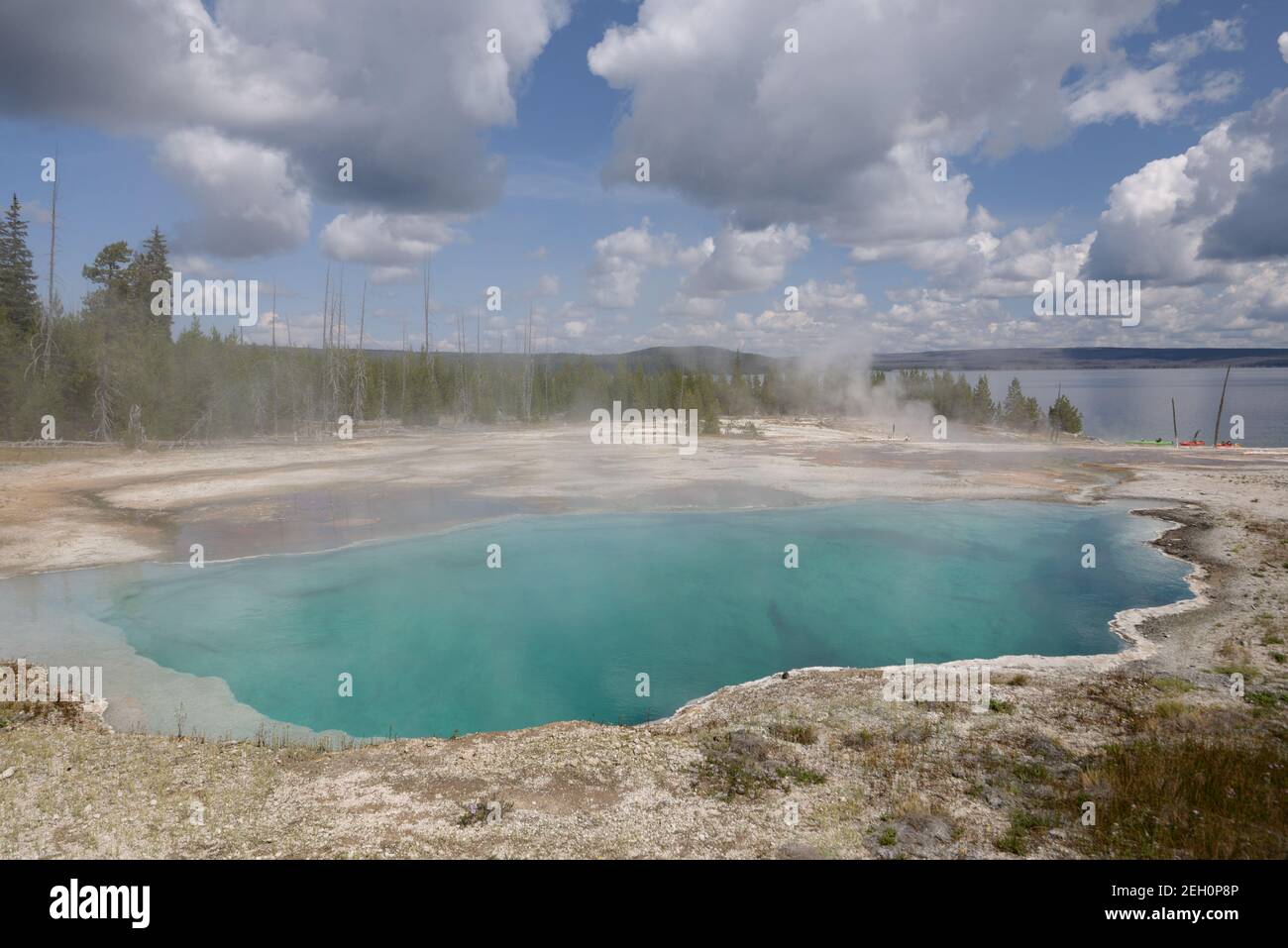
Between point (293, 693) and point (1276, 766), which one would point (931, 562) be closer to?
point (1276, 766)

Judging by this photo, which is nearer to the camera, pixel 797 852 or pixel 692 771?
pixel 797 852

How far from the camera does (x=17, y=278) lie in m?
50.3

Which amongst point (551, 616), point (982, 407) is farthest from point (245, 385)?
point (982, 407)

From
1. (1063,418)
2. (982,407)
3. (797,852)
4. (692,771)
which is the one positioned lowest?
(692,771)

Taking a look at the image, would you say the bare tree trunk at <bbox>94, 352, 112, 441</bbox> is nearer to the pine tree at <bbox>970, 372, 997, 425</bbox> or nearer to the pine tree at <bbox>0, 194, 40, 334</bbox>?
the pine tree at <bbox>0, 194, 40, 334</bbox>

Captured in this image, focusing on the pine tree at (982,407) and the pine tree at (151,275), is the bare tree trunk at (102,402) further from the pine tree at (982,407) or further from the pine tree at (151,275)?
the pine tree at (982,407)

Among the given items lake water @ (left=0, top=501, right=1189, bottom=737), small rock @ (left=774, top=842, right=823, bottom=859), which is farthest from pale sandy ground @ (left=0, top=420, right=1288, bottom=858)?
lake water @ (left=0, top=501, right=1189, bottom=737)

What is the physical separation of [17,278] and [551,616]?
5737 centimetres

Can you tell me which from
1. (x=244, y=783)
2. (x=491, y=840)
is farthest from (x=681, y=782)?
(x=244, y=783)

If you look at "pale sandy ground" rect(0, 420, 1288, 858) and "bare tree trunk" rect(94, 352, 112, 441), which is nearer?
"pale sandy ground" rect(0, 420, 1288, 858)

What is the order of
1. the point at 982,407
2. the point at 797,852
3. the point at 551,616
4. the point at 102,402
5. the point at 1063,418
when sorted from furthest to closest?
the point at 982,407 < the point at 1063,418 < the point at 102,402 < the point at 551,616 < the point at 797,852

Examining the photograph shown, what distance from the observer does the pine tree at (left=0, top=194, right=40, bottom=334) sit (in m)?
48.8

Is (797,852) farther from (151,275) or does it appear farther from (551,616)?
(151,275)

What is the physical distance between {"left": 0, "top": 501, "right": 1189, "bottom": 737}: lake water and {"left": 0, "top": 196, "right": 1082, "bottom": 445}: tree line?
110ft
